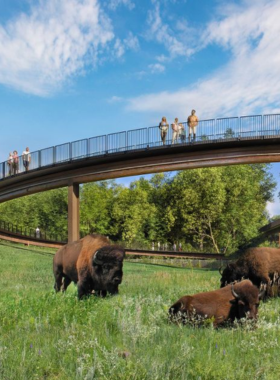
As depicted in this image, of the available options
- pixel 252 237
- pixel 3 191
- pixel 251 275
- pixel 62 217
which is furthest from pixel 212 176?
pixel 251 275

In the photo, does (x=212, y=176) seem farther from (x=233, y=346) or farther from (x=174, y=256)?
(x=233, y=346)

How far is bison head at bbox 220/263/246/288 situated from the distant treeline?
28.7m

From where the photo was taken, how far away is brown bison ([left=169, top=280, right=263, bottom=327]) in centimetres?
791

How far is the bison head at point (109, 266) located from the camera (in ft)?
A: 32.5

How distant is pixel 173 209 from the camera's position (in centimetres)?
5066

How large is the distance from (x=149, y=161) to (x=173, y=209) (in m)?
19.9

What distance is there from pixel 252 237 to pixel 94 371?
40.7m

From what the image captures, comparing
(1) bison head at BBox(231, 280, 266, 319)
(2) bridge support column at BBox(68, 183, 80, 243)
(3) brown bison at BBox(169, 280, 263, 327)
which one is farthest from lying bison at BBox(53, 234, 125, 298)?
(2) bridge support column at BBox(68, 183, 80, 243)

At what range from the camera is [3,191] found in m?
43.2

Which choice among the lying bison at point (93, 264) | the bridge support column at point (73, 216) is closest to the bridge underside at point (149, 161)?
the bridge support column at point (73, 216)

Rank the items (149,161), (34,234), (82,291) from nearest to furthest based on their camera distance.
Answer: (82,291) → (149,161) → (34,234)

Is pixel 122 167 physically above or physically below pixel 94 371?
above

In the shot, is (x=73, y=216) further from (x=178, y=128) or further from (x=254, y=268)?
(x=254, y=268)

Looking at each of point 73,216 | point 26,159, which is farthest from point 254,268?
point 26,159
